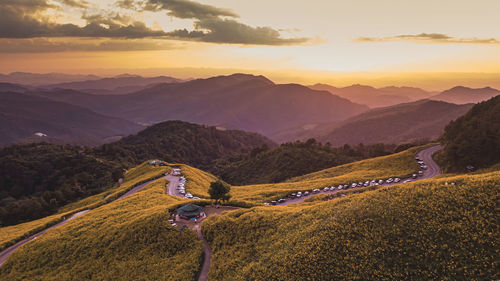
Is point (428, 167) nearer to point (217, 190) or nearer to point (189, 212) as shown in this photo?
point (217, 190)

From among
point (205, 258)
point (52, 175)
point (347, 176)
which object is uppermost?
point (205, 258)

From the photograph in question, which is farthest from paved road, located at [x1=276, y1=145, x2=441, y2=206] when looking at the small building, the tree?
the small building

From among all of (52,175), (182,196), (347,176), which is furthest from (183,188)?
(52,175)

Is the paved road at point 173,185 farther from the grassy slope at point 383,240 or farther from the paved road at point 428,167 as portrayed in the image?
the grassy slope at point 383,240

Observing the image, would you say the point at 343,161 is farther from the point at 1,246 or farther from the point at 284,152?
the point at 1,246

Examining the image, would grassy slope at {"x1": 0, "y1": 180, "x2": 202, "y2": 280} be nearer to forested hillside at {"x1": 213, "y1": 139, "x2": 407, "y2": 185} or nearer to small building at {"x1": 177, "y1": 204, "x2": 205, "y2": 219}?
small building at {"x1": 177, "y1": 204, "x2": 205, "y2": 219}
